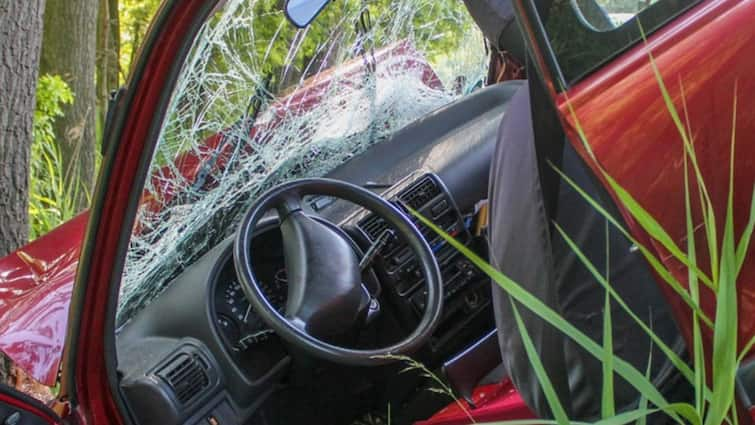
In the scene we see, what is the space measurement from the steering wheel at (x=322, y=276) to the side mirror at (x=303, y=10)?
0.42 metres

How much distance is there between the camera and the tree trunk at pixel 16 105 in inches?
157

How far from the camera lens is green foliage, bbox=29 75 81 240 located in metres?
5.70

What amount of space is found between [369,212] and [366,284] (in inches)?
7.5

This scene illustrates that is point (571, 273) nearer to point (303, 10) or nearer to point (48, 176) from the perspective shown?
point (303, 10)

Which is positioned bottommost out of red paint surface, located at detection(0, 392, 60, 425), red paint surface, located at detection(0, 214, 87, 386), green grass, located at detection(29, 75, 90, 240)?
red paint surface, located at detection(0, 392, 60, 425)

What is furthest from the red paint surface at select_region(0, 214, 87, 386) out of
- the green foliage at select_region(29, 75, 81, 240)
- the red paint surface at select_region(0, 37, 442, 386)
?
the green foliage at select_region(29, 75, 81, 240)

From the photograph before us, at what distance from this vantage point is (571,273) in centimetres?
167

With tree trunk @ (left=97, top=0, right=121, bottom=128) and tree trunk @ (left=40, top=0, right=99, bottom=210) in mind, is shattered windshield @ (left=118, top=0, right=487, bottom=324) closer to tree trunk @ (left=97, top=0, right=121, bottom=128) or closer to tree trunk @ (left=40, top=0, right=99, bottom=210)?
tree trunk @ (left=40, top=0, right=99, bottom=210)

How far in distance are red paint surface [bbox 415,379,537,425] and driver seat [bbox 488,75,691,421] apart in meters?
0.44

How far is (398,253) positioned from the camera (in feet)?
8.44

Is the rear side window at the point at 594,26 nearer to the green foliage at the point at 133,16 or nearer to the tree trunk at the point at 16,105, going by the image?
the tree trunk at the point at 16,105

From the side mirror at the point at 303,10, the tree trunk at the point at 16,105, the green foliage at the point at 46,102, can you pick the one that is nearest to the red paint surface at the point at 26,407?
the side mirror at the point at 303,10

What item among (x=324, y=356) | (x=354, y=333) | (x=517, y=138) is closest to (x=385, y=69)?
(x=354, y=333)

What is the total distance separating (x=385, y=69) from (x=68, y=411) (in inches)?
52.5
